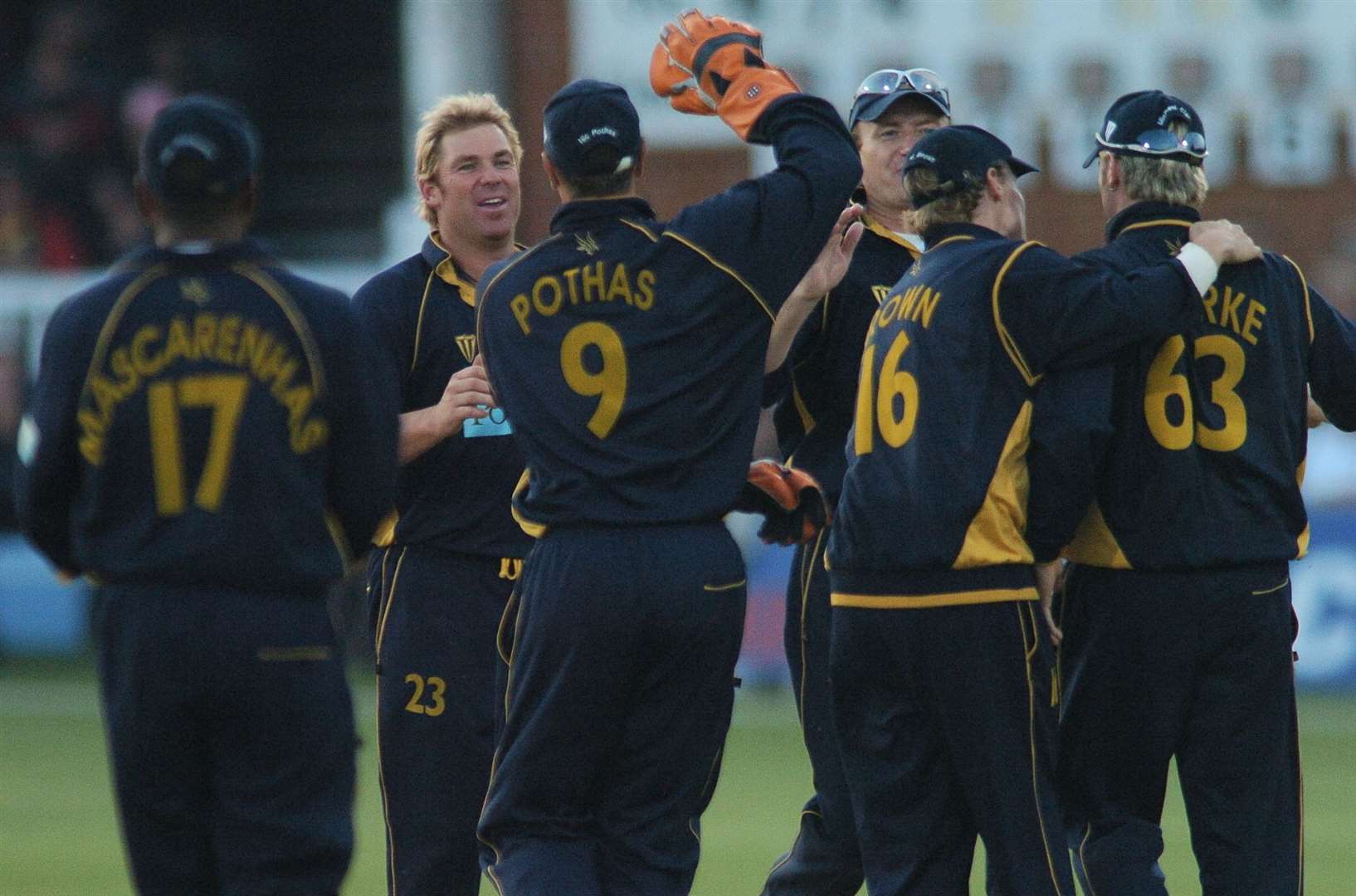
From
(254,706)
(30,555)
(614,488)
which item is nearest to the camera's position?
(254,706)

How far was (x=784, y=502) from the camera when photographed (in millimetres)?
5582

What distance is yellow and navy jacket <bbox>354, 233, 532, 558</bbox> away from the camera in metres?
6.14

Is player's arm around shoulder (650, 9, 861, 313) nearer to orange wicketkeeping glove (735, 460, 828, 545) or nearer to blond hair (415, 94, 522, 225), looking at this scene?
orange wicketkeeping glove (735, 460, 828, 545)

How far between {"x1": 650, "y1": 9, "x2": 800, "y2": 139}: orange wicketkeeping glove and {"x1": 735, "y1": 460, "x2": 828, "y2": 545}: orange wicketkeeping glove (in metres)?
0.87

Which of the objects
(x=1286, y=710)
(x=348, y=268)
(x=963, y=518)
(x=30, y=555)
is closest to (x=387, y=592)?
(x=963, y=518)

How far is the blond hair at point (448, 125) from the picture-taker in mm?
6391

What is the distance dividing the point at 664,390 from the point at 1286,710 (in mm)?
1825

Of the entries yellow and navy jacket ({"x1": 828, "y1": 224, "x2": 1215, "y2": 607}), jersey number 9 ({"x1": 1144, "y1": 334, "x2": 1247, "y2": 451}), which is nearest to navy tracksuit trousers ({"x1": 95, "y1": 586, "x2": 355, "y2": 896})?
yellow and navy jacket ({"x1": 828, "y1": 224, "x2": 1215, "y2": 607})

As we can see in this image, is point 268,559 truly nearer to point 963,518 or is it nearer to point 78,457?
point 78,457

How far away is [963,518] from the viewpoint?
5223 mm

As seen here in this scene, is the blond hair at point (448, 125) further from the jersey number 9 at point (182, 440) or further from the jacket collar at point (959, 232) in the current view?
the jersey number 9 at point (182, 440)

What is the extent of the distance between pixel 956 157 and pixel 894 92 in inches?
35.5

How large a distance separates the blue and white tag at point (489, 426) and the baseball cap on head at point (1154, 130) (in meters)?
1.85

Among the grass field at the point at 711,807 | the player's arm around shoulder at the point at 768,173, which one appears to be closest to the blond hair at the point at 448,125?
the player's arm around shoulder at the point at 768,173
